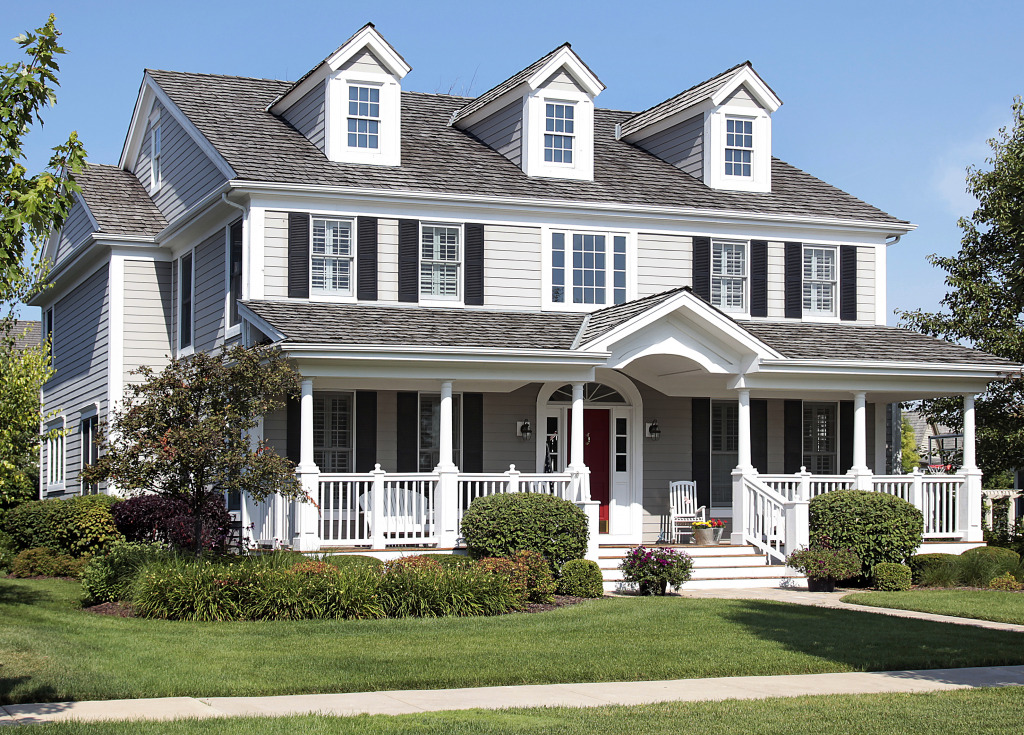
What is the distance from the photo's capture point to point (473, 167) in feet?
71.2

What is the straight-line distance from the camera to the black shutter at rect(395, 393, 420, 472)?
20.0 meters

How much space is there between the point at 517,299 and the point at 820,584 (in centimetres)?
692

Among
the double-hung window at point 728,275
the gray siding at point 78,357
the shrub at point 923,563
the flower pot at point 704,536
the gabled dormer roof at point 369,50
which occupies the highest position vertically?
the gabled dormer roof at point 369,50

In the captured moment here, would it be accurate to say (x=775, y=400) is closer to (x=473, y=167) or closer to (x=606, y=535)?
(x=606, y=535)

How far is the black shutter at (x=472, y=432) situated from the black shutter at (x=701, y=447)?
158 inches

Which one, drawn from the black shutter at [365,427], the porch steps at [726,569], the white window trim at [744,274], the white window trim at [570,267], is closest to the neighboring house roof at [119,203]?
the black shutter at [365,427]

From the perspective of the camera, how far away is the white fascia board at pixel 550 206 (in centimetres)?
1934

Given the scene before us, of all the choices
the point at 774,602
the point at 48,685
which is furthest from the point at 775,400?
the point at 48,685

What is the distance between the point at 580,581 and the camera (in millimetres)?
16422

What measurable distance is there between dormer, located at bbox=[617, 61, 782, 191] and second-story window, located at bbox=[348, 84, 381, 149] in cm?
617

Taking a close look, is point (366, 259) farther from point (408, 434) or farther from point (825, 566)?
point (825, 566)

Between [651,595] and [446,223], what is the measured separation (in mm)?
7496

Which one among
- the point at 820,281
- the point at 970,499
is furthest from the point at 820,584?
the point at 820,281

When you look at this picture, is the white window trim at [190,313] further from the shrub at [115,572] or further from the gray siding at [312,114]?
the shrub at [115,572]
